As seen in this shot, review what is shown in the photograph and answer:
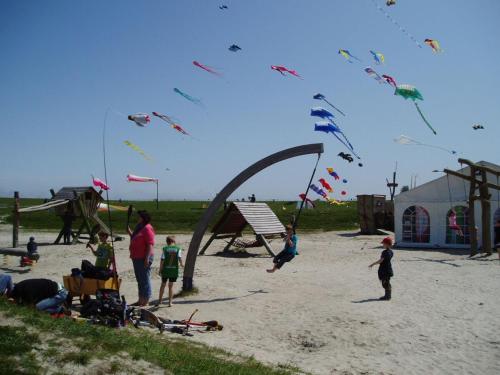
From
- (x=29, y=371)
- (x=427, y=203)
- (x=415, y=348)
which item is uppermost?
(x=427, y=203)

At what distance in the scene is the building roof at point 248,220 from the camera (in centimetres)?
1839

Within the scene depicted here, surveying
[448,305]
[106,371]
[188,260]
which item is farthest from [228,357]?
[448,305]

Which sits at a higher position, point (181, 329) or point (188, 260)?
point (188, 260)

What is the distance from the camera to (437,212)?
21859mm

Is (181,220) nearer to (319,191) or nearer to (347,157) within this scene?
(319,191)

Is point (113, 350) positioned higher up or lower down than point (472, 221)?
lower down

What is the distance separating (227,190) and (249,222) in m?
7.34

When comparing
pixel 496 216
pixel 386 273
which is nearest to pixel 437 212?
Answer: pixel 496 216

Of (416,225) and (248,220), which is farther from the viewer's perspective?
(416,225)

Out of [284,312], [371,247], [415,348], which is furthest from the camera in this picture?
[371,247]

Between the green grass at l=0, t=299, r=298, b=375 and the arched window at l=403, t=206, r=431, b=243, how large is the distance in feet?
58.5

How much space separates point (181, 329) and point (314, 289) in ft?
15.9

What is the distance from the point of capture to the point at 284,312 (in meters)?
9.19

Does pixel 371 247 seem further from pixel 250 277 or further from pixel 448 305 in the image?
pixel 448 305
